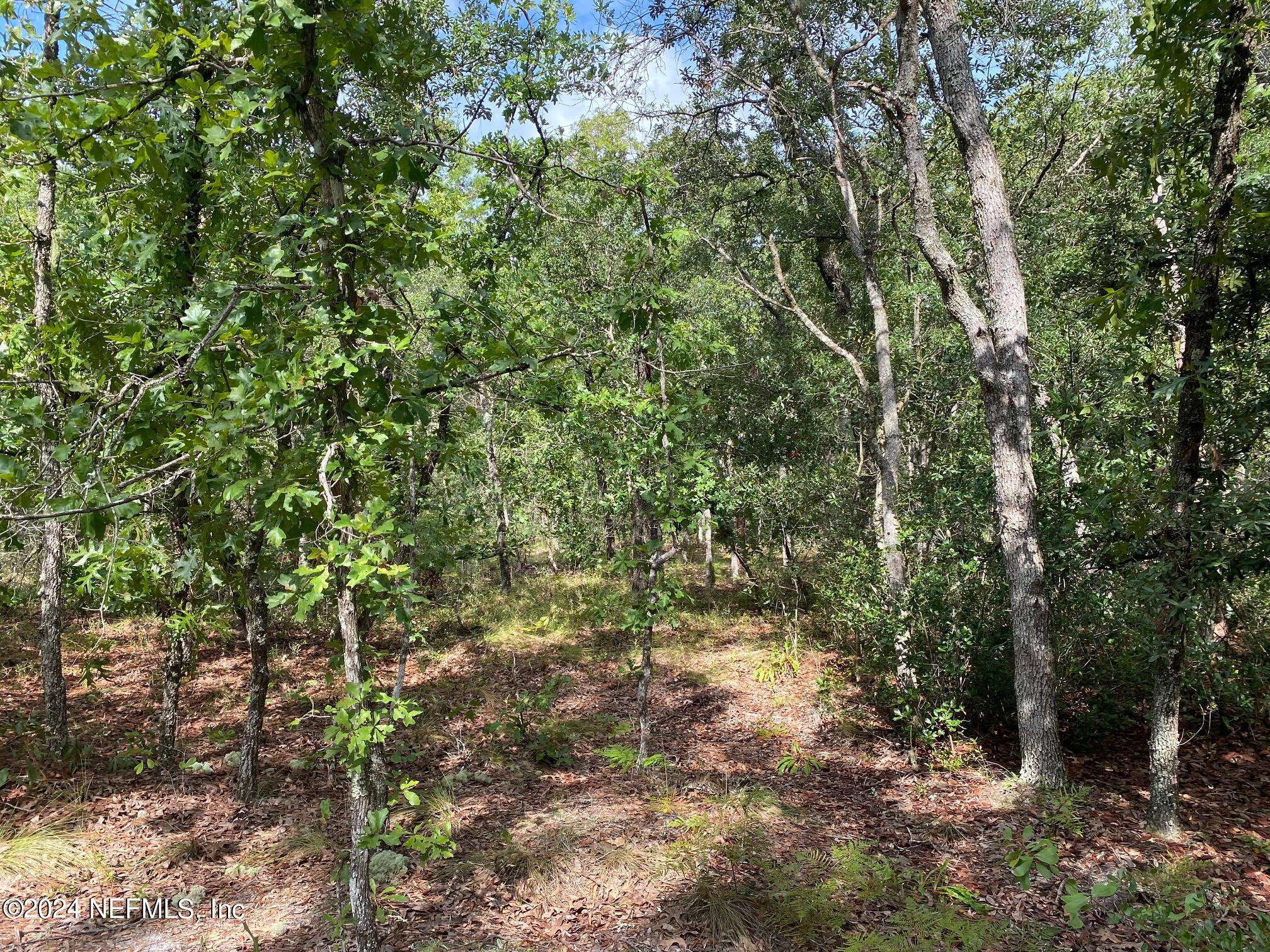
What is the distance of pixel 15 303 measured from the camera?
571cm

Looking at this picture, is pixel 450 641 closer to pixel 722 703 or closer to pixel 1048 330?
pixel 722 703

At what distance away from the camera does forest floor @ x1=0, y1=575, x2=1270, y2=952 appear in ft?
14.3

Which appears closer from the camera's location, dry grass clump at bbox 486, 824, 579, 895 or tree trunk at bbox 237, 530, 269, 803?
dry grass clump at bbox 486, 824, 579, 895

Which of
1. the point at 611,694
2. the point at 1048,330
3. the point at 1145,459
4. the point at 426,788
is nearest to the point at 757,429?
the point at 1048,330

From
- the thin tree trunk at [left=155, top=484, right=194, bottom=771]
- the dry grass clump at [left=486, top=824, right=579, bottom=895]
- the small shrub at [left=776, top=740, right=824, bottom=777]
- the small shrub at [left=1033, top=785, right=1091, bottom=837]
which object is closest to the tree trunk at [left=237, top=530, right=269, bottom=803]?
the thin tree trunk at [left=155, top=484, right=194, bottom=771]

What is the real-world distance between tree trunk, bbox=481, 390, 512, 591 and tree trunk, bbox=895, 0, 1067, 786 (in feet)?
15.5

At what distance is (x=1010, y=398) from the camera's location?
244 inches

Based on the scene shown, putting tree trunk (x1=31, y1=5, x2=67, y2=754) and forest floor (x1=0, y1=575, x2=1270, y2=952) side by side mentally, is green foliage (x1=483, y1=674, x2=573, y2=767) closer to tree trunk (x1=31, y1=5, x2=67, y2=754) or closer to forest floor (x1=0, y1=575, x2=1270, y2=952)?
forest floor (x1=0, y1=575, x2=1270, y2=952)

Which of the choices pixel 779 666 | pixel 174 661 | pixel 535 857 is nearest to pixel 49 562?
pixel 174 661

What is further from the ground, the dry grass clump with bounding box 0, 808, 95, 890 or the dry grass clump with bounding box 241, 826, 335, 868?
the dry grass clump with bounding box 0, 808, 95, 890

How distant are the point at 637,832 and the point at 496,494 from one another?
473cm

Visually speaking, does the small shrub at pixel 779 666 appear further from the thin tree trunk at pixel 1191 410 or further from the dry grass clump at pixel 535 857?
the dry grass clump at pixel 535 857

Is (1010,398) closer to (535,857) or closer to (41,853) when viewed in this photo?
(535,857)

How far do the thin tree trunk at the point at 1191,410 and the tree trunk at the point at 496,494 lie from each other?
5.08 meters
